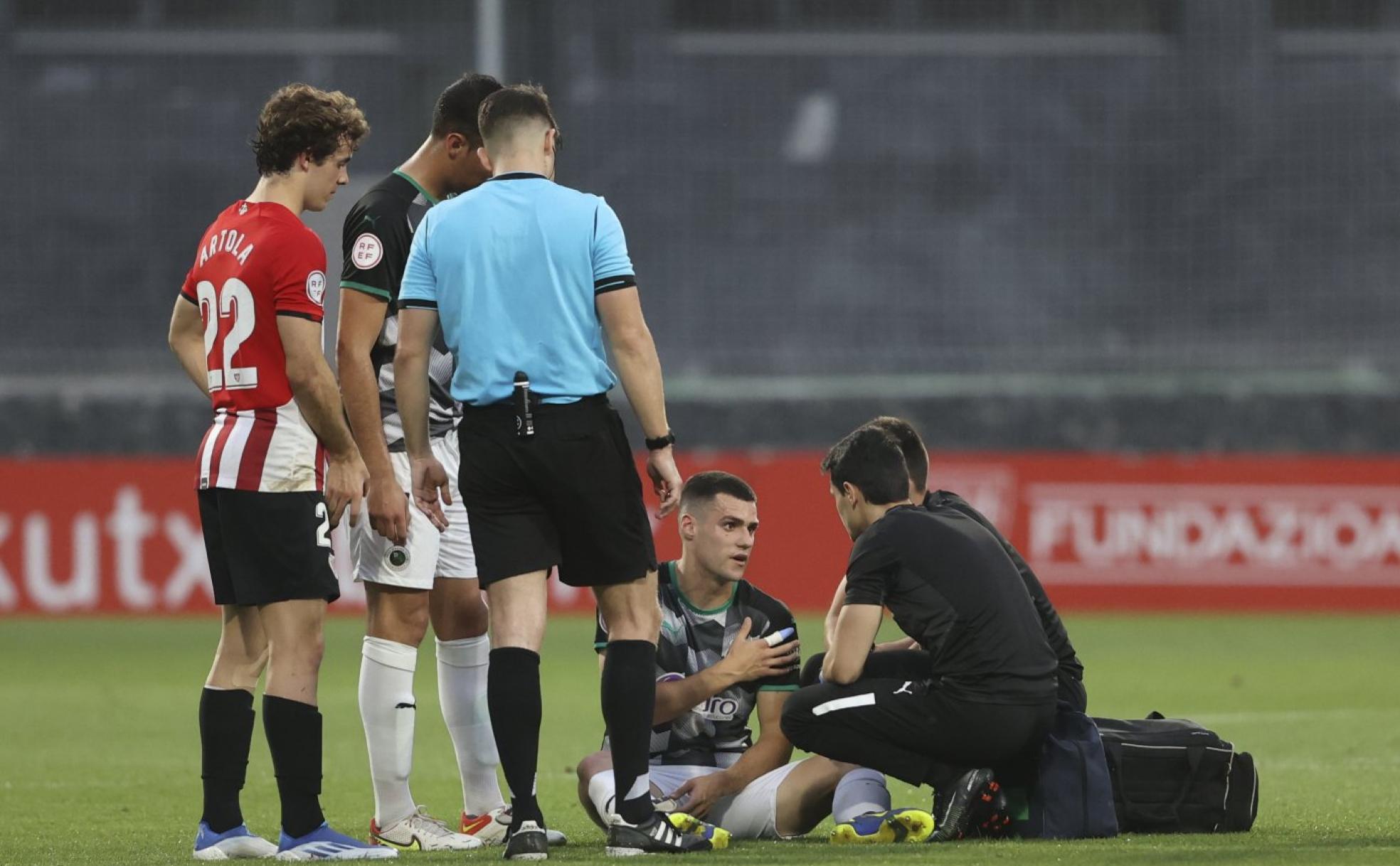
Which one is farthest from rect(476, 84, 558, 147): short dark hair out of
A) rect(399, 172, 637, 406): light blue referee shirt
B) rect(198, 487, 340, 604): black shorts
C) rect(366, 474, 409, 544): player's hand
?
rect(198, 487, 340, 604): black shorts

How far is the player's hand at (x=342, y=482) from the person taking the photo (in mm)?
5012

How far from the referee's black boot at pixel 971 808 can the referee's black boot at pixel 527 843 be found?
113 cm

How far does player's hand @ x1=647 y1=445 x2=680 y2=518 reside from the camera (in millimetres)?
4781

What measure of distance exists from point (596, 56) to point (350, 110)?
19.2m

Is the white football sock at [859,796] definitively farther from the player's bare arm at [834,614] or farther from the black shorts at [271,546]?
the black shorts at [271,546]

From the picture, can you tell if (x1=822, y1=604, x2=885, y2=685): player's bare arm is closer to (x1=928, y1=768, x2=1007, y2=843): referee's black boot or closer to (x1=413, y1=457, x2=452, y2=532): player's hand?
(x1=928, y1=768, x2=1007, y2=843): referee's black boot

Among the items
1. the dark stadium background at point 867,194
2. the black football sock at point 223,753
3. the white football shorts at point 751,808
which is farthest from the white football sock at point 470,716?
the dark stadium background at point 867,194

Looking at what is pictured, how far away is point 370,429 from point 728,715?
4.52 feet

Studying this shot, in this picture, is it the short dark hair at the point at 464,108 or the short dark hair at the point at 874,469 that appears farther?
the short dark hair at the point at 464,108

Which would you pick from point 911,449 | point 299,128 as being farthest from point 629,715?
point 299,128

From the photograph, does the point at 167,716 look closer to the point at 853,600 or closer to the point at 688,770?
the point at 688,770

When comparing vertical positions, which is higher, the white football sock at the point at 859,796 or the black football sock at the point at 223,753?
the black football sock at the point at 223,753

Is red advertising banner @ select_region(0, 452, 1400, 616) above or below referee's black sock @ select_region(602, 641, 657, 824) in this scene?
below

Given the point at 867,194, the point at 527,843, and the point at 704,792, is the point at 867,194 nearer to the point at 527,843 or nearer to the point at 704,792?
the point at 704,792
